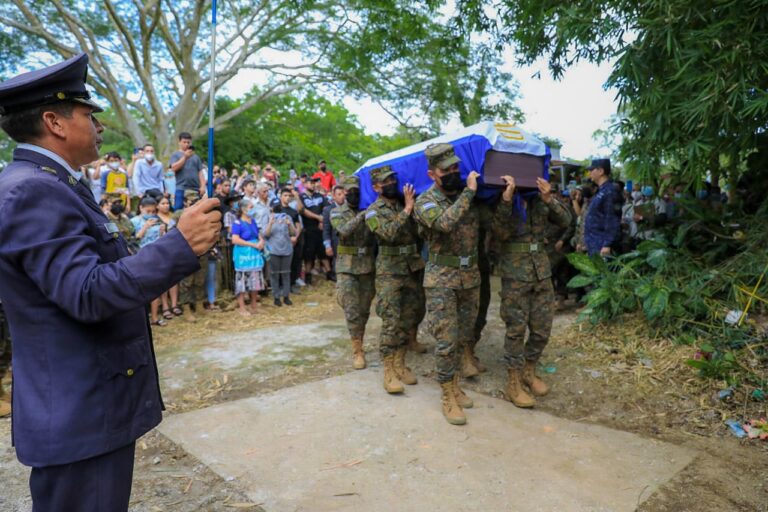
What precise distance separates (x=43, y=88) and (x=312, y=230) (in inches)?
325

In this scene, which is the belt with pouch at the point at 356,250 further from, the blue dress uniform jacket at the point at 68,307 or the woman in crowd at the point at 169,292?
the blue dress uniform jacket at the point at 68,307

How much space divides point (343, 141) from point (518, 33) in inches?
658

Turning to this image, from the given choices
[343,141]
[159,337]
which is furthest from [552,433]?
[343,141]

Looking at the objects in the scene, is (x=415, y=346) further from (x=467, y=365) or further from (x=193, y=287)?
(x=193, y=287)

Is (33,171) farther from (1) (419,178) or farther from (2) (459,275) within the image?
(1) (419,178)

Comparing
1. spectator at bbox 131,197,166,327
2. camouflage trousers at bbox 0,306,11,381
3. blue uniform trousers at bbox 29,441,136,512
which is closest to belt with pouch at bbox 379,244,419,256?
camouflage trousers at bbox 0,306,11,381

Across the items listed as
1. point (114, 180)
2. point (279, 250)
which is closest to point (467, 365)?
point (279, 250)

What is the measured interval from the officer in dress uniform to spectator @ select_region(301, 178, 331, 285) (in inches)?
316

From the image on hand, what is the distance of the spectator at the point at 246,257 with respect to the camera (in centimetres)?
756

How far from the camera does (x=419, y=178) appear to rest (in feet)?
15.2

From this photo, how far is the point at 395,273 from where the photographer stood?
457 cm

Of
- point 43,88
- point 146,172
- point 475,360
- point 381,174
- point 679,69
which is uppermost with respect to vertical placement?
point 679,69

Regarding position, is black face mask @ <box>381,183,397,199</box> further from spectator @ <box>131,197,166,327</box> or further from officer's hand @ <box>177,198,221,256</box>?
spectator @ <box>131,197,166,327</box>

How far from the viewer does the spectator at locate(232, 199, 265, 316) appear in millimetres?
7562
